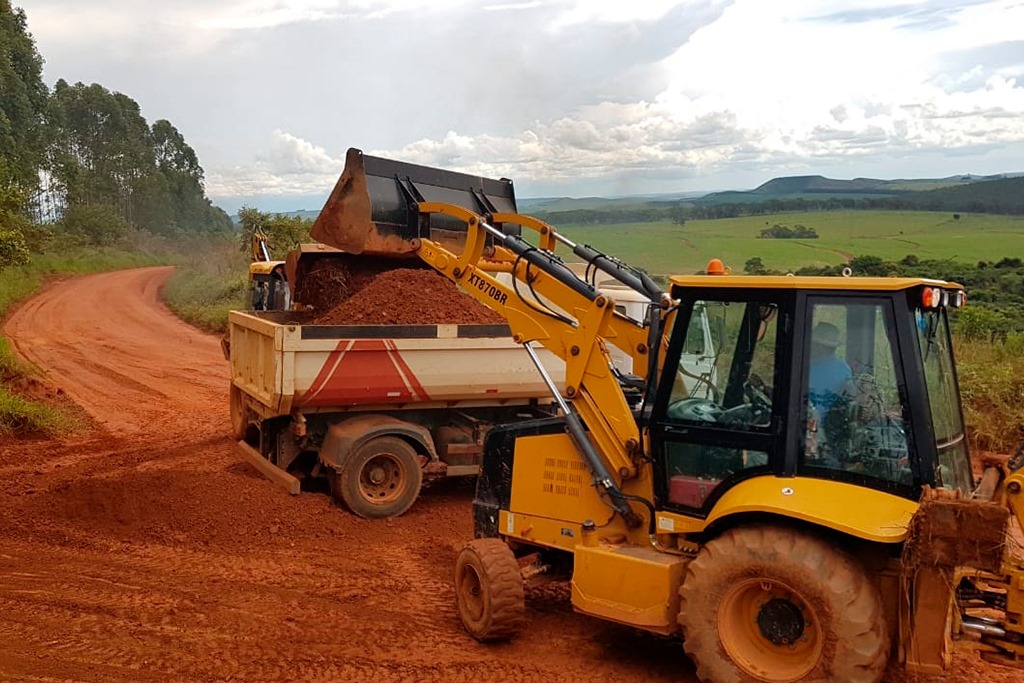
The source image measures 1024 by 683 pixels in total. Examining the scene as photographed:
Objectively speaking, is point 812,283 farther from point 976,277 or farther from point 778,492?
point 976,277

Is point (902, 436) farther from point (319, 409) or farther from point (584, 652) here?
point (319, 409)

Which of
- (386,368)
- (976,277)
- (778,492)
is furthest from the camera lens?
(976,277)

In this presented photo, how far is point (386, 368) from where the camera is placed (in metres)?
7.73

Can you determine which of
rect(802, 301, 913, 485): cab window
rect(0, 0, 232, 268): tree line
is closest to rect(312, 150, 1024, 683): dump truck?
rect(802, 301, 913, 485): cab window

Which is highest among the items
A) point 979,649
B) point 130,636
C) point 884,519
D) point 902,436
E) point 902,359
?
point 902,359

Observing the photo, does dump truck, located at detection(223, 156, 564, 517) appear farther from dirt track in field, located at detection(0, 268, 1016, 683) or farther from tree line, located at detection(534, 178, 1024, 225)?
tree line, located at detection(534, 178, 1024, 225)

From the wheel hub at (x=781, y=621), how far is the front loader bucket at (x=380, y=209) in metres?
3.93

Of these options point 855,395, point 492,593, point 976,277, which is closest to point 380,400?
point 492,593

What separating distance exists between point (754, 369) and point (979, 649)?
1523mm

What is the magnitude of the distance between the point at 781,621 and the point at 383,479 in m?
4.37

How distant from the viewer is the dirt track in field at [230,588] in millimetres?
4855

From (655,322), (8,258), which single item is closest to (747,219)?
(8,258)

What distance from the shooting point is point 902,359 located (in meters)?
4.15

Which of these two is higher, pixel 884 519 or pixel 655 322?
pixel 655 322
